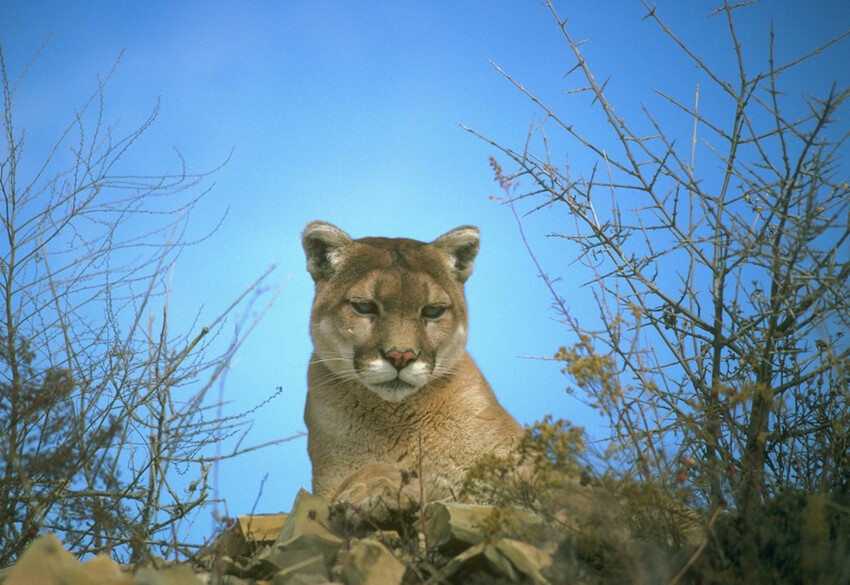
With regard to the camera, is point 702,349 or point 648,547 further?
Result: point 702,349

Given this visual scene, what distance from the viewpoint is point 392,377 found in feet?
18.7

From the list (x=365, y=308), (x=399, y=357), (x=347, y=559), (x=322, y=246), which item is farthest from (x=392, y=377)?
(x=347, y=559)

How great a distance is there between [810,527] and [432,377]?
276 cm

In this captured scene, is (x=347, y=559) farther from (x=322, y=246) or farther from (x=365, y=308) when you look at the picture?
(x=322, y=246)

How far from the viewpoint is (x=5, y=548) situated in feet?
20.4

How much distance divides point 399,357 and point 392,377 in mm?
158

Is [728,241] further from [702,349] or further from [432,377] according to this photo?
[432,377]

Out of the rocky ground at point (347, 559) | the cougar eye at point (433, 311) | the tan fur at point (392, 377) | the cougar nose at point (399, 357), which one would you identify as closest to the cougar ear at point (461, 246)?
the tan fur at point (392, 377)

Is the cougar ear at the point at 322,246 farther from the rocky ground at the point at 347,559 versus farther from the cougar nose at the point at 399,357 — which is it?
the rocky ground at the point at 347,559

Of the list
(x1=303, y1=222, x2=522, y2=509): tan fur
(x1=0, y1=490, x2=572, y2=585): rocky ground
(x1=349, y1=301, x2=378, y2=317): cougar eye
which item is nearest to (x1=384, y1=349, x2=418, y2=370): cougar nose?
(x1=303, y1=222, x2=522, y2=509): tan fur

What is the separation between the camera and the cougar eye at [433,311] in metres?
6.13

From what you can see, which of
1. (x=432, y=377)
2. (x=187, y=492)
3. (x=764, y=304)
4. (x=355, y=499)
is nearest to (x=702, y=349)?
(x=764, y=304)

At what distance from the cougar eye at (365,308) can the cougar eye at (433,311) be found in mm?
356

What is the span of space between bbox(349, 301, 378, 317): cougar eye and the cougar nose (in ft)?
1.60
